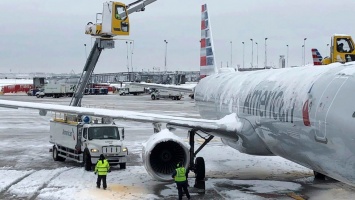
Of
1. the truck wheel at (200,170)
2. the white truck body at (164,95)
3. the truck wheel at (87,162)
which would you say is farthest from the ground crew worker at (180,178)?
the white truck body at (164,95)

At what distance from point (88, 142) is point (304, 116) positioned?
11408 millimetres

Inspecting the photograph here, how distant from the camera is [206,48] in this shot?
1081 inches

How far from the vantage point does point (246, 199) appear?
14812 millimetres

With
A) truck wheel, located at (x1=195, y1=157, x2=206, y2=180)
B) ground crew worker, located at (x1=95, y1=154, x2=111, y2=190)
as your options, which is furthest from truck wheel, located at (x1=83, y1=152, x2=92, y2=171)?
truck wheel, located at (x1=195, y1=157, x2=206, y2=180)

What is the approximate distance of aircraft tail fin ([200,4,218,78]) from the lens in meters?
26.9

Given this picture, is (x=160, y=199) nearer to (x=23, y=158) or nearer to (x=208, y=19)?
(x=23, y=158)

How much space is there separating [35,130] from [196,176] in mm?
21097

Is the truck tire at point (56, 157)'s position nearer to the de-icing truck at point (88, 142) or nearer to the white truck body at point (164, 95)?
the de-icing truck at point (88, 142)

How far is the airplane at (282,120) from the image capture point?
9.57 metres

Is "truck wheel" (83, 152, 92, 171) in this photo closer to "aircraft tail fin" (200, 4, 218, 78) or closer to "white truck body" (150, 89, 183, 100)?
"aircraft tail fin" (200, 4, 218, 78)

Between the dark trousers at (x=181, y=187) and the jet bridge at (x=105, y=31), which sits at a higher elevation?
the jet bridge at (x=105, y=31)

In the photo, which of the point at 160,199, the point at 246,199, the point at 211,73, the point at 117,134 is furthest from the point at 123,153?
the point at 211,73

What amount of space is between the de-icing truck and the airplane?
6.95 ft

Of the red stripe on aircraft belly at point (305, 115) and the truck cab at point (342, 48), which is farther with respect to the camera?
the truck cab at point (342, 48)
